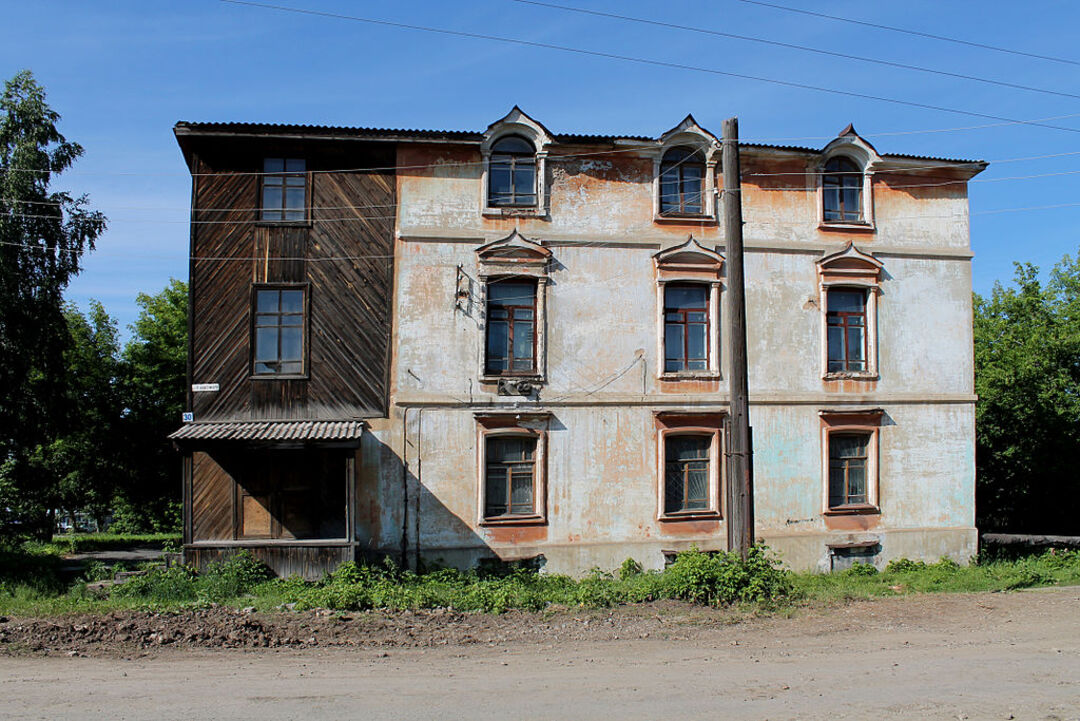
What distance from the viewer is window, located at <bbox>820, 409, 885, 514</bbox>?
17141mm

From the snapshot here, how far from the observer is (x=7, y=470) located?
22266mm

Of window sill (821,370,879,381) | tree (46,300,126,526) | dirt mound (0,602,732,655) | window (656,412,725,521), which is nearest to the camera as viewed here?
dirt mound (0,602,732,655)

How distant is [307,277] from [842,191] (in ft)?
38.5

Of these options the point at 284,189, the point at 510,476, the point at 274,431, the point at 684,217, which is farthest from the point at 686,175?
the point at 274,431

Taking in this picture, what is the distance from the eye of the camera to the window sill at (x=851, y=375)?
Answer: 1725 centimetres

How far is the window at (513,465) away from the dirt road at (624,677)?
5143 mm

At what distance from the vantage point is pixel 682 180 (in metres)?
17.2

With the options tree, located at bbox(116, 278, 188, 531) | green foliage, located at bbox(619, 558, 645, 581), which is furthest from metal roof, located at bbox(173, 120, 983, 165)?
tree, located at bbox(116, 278, 188, 531)

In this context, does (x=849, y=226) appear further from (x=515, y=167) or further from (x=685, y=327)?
(x=515, y=167)

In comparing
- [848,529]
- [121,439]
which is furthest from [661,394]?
[121,439]

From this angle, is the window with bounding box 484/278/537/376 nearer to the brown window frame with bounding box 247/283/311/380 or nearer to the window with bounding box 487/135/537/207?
the window with bounding box 487/135/537/207

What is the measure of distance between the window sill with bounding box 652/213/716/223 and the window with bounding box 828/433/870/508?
5.42 meters

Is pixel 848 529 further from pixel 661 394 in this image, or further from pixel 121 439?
pixel 121 439

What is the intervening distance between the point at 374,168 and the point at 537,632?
9.69 meters
